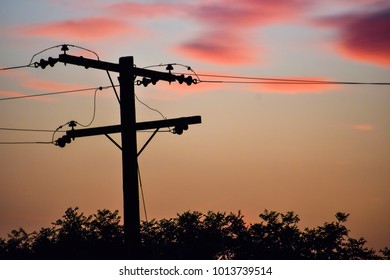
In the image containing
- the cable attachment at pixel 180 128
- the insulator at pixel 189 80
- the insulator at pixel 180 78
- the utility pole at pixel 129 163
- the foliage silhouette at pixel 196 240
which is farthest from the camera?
the foliage silhouette at pixel 196 240

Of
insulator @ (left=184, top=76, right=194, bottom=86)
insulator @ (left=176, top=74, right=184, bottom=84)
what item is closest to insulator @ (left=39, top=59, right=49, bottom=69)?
insulator @ (left=176, top=74, right=184, bottom=84)

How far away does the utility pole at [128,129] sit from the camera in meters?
17.9

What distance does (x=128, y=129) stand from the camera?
1836cm

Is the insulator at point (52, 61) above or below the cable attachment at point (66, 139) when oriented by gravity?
above

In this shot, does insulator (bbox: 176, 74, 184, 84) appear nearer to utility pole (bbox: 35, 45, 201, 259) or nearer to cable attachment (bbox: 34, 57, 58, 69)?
utility pole (bbox: 35, 45, 201, 259)

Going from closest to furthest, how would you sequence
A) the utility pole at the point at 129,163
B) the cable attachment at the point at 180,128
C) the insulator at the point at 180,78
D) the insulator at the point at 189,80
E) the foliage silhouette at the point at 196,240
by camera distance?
the utility pole at the point at 129,163 → the cable attachment at the point at 180,128 → the insulator at the point at 180,78 → the insulator at the point at 189,80 → the foliage silhouette at the point at 196,240

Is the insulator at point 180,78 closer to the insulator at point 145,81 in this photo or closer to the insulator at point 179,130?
the insulator at point 145,81

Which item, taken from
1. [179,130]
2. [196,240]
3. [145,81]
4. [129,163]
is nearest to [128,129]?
[129,163]

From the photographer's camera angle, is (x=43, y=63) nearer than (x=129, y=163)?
No

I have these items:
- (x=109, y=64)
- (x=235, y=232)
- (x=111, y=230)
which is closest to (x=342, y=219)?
(x=235, y=232)

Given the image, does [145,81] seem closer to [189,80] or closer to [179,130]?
[189,80]

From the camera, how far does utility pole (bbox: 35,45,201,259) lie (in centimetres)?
1789

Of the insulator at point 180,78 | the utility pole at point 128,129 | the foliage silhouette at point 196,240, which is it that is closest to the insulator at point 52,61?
the utility pole at point 128,129
